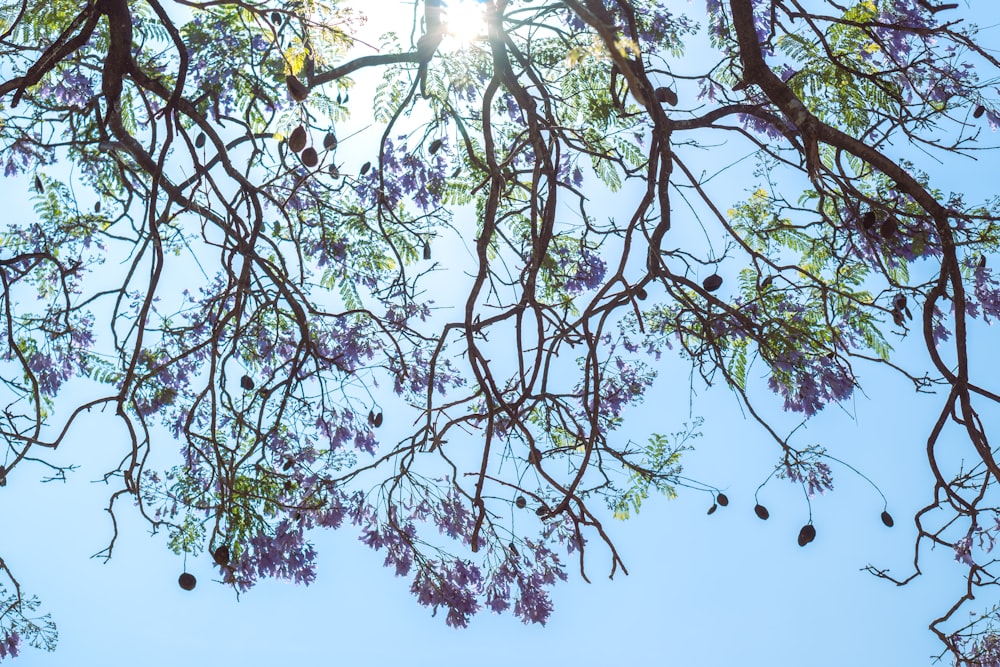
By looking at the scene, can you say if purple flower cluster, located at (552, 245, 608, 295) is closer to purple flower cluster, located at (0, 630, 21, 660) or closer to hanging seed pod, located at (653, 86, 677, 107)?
hanging seed pod, located at (653, 86, 677, 107)

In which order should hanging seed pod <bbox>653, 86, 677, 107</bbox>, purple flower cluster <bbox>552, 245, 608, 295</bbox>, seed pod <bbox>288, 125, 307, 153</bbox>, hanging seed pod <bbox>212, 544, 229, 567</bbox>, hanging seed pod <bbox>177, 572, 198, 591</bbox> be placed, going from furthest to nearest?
1. purple flower cluster <bbox>552, 245, 608, 295</bbox>
2. hanging seed pod <bbox>177, 572, 198, 591</bbox>
3. hanging seed pod <bbox>653, 86, 677, 107</bbox>
4. hanging seed pod <bbox>212, 544, 229, 567</bbox>
5. seed pod <bbox>288, 125, 307, 153</bbox>

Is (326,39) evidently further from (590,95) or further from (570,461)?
(570,461)

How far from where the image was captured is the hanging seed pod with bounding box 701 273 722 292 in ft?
9.32

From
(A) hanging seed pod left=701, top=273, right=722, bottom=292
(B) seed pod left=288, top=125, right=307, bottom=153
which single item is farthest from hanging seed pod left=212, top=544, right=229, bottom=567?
(A) hanging seed pod left=701, top=273, right=722, bottom=292

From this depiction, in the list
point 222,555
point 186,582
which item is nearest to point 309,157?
point 222,555

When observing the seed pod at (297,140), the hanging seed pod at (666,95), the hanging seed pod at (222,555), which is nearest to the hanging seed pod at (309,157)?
the seed pod at (297,140)

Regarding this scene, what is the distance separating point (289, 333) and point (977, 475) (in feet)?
9.66

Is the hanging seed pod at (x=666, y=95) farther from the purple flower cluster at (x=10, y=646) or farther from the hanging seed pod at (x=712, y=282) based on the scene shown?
the purple flower cluster at (x=10, y=646)

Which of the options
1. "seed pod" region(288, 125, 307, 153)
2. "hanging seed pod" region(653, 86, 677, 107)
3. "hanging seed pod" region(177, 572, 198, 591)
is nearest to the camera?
"seed pod" region(288, 125, 307, 153)

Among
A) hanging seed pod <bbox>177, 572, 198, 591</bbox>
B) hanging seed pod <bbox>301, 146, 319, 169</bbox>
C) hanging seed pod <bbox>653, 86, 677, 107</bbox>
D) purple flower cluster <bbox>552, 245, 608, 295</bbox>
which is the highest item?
purple flower cluster <bbox>552, 245, 608, 295</bbox>

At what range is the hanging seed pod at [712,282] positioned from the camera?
284 centimetres

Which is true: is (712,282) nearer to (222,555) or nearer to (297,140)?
(297,140)

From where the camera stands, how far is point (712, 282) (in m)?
2.85

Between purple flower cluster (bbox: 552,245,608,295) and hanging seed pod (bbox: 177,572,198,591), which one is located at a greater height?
purple flower cluster (bbox: 552,245,608,295)
